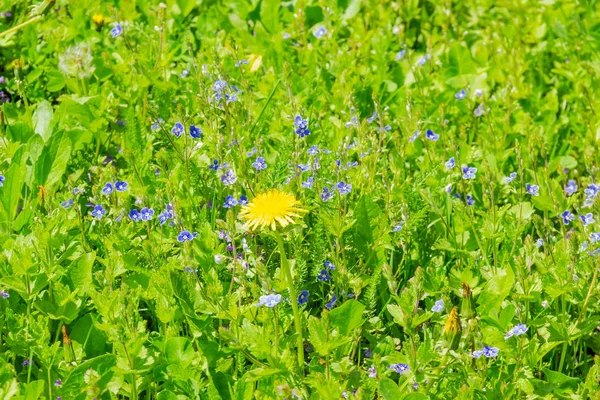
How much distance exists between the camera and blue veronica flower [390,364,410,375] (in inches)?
98.5

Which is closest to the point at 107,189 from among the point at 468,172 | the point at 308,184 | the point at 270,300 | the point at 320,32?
the point at 308,184

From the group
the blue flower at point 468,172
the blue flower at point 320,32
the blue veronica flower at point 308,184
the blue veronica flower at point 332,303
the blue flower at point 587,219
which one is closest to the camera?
the blue veronica flower at point 332,303

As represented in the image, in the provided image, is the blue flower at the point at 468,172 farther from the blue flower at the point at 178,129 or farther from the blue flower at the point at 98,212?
the blue flower at the point at 98,212

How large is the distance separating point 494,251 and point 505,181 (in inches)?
23.8

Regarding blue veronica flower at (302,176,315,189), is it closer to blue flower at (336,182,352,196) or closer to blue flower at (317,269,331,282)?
blue flower at (336,182,352,196)

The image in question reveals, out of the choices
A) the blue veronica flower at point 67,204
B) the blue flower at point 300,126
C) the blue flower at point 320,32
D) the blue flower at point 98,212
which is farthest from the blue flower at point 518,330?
the blue flower at point 320,32

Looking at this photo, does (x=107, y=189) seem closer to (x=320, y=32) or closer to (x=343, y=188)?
(x=343, y=188)

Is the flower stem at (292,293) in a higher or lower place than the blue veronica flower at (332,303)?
higher

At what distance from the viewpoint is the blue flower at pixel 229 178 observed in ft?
9.89

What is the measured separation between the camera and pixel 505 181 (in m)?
3.49

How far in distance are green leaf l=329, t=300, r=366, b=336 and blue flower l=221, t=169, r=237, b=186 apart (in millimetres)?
697

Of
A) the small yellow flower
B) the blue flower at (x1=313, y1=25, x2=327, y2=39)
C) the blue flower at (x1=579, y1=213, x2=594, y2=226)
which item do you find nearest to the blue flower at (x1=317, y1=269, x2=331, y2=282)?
the small yellow flower

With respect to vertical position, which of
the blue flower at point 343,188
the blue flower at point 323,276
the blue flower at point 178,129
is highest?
the blue flower at point 178,129

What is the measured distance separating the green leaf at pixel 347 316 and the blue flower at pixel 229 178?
2.29ft
